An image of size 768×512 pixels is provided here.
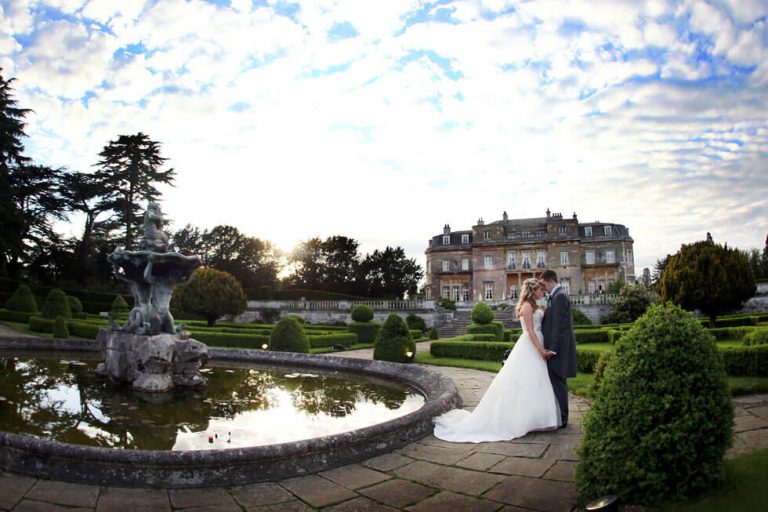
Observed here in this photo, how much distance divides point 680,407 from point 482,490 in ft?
4.86

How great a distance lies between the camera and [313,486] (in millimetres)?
3588

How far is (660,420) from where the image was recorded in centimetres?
281

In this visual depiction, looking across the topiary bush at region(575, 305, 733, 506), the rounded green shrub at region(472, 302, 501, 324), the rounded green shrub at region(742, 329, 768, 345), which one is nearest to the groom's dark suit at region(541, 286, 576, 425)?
the topiary bush at region(575, 305, 733, 506)

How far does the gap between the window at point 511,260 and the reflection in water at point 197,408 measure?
3982 cm

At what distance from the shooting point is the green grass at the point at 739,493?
2414mm

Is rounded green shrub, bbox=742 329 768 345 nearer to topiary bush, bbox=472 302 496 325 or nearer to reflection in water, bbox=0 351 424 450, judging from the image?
reflection in water, bbox=0 351 424 450

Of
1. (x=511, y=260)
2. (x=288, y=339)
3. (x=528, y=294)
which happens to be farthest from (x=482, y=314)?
(x=511, y=260)

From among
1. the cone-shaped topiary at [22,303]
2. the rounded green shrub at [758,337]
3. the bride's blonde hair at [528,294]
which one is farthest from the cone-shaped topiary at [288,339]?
the cone-shaped topiary at [22,303]

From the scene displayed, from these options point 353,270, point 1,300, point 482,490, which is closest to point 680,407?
point 482,490

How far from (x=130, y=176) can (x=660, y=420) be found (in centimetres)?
3654

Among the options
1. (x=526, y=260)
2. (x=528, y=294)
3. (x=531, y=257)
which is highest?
(x=531, y=257)

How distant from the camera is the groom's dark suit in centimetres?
508

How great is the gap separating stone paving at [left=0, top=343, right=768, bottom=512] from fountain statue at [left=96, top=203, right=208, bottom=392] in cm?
378

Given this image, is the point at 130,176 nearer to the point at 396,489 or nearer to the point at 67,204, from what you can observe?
the point at 67,204
